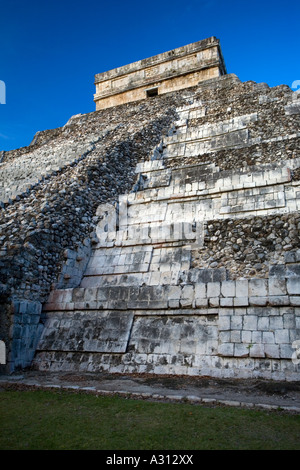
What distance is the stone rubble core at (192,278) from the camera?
6.05m

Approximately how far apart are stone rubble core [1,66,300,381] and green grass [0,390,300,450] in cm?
170

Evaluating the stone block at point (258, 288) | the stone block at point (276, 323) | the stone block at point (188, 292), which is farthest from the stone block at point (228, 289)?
the stone block at point (276, 323)

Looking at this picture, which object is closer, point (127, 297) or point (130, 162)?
point (127, 297)

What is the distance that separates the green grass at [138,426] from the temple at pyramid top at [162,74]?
66.1 ft

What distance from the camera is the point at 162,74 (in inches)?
885

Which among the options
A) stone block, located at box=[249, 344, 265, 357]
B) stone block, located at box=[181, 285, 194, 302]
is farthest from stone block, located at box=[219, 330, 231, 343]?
stone block, located at box=[181, 285, 194, 302]

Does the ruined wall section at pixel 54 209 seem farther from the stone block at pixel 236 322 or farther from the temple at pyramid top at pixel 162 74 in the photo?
the temple at pyramid top at pixel 162 74

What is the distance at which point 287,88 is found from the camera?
1448 cm

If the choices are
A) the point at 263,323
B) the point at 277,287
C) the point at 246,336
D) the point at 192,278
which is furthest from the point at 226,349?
the point at 192,278

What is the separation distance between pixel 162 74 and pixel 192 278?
18.8m

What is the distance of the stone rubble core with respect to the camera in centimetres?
605
